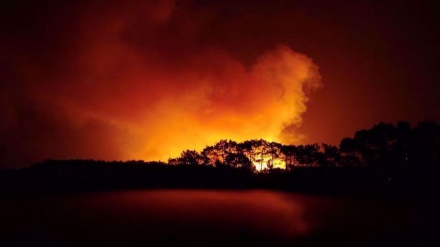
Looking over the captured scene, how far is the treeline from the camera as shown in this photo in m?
41.4

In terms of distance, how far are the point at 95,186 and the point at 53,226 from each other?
732 inches

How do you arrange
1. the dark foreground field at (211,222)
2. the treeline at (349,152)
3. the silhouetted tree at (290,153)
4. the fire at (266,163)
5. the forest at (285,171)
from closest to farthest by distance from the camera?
1. the dark foreground field at (211,222)
2. the forest at (285,171)
3. the treeline at (349,152)
4. the silhouetted tree at (290,153)
5. the fire at (266,163)

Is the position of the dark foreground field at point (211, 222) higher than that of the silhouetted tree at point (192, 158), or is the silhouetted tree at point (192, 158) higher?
the silhouetted tree at point (192, 158)

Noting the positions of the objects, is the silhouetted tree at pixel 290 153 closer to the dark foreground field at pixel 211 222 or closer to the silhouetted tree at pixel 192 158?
the silhouetted tree at pixel 192 158

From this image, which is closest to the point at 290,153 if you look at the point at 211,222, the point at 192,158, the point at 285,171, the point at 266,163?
the point at 266,163

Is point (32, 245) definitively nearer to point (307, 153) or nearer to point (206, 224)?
point (206, 224)

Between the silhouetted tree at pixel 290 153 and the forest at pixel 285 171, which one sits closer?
the forest at pixel 285 171

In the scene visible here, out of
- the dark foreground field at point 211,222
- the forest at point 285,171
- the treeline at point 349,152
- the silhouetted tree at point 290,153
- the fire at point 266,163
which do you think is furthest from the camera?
the fire at point 266,163

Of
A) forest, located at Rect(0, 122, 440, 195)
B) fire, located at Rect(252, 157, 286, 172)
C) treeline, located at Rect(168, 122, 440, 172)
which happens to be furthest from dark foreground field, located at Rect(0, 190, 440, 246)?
fire, located at Rect(252, 157, 286, 172)

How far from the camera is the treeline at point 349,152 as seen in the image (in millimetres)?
41406

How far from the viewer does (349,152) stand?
46625 millimetres

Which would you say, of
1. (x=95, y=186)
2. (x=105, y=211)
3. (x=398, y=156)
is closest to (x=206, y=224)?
(x=105, y=211)

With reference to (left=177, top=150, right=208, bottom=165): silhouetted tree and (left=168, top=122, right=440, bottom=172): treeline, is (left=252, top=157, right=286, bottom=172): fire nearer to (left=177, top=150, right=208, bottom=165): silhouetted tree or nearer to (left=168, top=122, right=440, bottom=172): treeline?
(left=168, top=122, right=440, bottom=172): treeline

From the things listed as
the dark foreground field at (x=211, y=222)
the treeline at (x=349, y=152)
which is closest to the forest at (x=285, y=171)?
the treeline at (x=349, y=152)
